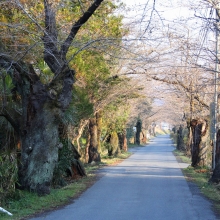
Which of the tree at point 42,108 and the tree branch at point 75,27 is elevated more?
the tree branch at point 75,27

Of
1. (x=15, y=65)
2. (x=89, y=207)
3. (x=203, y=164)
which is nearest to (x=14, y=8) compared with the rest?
(x=15, y=65)

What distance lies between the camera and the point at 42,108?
13.5 metres

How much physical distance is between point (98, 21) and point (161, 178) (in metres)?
7.72

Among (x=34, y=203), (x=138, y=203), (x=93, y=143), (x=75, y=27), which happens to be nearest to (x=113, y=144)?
(x=93, y=143)

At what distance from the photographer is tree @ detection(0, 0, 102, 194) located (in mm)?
13219

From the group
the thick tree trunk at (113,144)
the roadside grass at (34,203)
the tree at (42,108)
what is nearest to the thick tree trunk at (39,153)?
the tree at (42,108)

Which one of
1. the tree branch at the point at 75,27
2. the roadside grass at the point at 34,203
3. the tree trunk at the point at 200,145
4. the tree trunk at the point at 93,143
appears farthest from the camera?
the tree trunk at the point at 93,143

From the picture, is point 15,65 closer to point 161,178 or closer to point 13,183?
point 13,183

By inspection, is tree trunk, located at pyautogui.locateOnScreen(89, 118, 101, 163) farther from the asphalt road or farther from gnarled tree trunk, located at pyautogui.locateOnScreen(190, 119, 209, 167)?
the asphalt road

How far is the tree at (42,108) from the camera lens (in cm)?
1322

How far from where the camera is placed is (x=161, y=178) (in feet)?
67.4

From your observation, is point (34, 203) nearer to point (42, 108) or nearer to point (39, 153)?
point (39, 153)

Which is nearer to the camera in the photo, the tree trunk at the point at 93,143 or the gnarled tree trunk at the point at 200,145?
the gnarled tree trunk at the point at 200,145

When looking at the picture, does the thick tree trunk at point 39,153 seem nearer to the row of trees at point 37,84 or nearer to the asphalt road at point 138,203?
the row of trees at point 37,84
